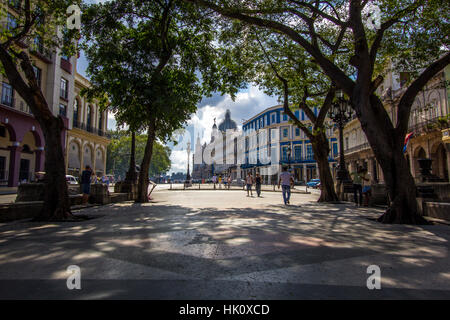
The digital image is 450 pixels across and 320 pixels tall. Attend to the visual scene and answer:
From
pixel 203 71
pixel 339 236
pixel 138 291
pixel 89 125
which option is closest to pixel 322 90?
pixel 203 71

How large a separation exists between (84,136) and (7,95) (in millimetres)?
12089

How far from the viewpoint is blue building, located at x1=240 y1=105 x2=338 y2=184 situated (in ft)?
162

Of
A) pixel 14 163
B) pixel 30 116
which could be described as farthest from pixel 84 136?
pixel 14 163

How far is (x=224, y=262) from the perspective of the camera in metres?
3.16

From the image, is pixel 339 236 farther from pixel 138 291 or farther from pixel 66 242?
pixel 66 242

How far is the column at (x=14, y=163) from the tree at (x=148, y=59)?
42.9 feet

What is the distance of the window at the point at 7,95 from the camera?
1980 cm

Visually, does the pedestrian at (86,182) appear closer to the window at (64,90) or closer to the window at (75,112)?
the window at (64,90)

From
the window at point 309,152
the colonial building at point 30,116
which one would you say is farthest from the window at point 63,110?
the window at point 309,152

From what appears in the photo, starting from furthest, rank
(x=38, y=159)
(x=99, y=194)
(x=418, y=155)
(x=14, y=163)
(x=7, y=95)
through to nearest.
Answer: (x=418, y=155)
(x=38, y=159)
(x=14, y=163)
(x=7, y=95)
(x=99, y=194)

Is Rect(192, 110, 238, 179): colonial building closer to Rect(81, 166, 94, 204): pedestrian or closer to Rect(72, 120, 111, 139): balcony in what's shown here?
Rect(72, 120, 111, 139): balcony

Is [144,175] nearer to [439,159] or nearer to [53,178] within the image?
[53,178]

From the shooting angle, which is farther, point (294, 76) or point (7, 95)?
point (7, 95)
